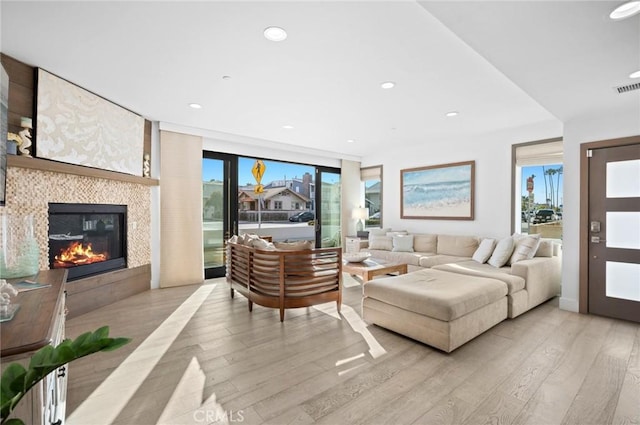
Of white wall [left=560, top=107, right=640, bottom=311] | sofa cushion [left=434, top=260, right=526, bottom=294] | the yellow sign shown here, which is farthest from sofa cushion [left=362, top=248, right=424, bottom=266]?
the yellow sign

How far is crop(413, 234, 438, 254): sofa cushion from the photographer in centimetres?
566

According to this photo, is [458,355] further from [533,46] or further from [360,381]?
[533,46]

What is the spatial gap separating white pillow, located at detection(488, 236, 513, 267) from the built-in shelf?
5.13 m

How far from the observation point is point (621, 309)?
Answer: 3.41 m

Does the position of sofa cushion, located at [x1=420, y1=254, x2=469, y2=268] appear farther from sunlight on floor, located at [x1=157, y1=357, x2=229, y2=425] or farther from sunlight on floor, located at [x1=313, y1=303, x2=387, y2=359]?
sunlight on floor, located at [x1=157, y1=357, x2=229, y2=425]

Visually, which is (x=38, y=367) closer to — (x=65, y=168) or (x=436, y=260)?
(x=65, y=168)

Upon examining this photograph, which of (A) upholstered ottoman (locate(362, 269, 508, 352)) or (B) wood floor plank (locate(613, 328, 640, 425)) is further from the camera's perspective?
(A) upholstered ottoman (locate(362, 269, 508, 352))

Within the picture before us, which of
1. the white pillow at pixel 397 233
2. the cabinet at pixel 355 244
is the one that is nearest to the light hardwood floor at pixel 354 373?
the white pillow at pixel 397 233

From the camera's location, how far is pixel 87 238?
3836 millimetres

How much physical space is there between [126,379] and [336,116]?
12.3 feet

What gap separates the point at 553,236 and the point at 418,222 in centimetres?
224

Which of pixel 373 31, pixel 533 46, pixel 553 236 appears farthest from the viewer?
pixel 553 236

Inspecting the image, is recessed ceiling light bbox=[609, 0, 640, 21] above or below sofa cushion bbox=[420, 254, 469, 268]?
above

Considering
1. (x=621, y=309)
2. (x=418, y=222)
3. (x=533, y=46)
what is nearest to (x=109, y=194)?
(x=533, y=46)
